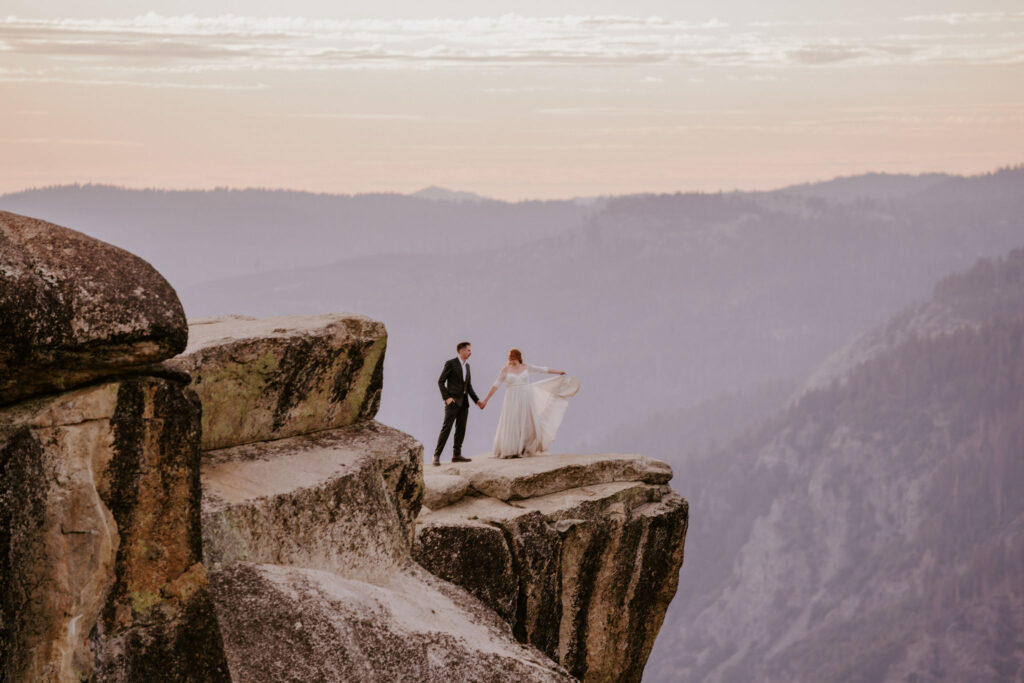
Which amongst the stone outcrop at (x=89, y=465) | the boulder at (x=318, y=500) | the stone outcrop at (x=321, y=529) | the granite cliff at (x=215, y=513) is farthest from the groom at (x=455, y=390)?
the stone outcrop at (x=89, y=465)

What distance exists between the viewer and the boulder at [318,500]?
1409cm

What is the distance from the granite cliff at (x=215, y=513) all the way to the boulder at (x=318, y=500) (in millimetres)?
32

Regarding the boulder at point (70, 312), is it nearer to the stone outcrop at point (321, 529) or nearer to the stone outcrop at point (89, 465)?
the stone outcrop at point (89, 465)

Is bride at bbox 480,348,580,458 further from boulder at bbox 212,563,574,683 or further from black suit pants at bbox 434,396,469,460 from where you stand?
boulder at bbox 212,563,574,683

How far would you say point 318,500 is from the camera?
15164 millimetres

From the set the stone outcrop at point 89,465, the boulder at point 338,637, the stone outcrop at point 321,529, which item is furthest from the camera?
the stone outcrop at point 321,529

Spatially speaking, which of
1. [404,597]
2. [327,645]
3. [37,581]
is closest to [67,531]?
[37,581]

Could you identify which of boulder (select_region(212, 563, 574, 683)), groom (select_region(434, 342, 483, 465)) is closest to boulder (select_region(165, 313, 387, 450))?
boulder (select_region(212, 563, 574, 683))

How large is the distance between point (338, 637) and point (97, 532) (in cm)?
Answer: 336

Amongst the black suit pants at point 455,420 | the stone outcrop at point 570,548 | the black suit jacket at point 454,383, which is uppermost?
the black suit jacket at point 454,383

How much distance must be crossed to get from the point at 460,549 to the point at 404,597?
4.53 meters

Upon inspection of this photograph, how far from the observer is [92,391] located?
435 inches

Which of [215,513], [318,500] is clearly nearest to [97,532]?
[215,513]

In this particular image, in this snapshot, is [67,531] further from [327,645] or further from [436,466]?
[436,466]
